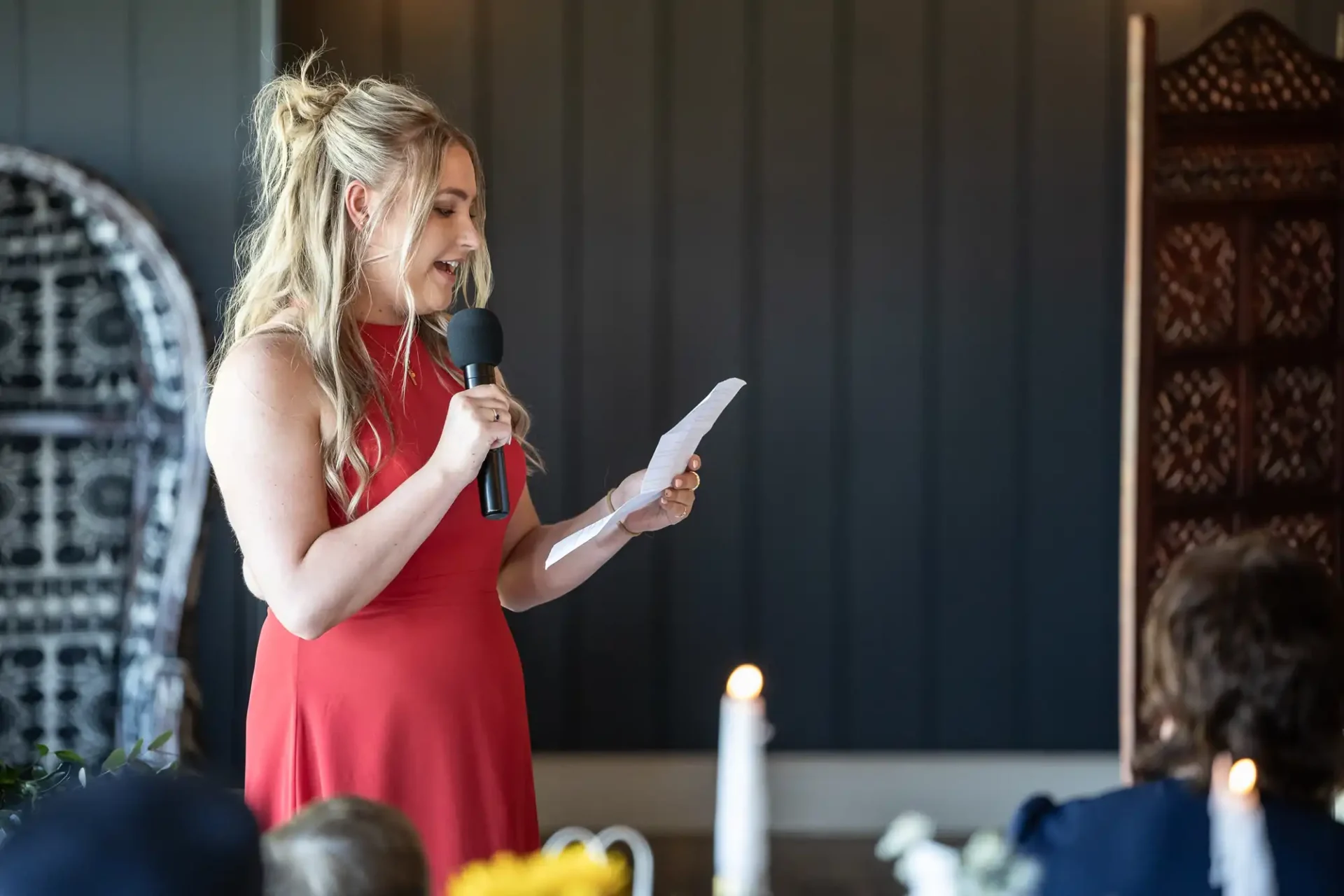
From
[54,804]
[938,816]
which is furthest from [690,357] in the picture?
[54,804]

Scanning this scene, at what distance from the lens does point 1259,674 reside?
1227 millimetres

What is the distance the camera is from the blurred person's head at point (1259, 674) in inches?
48.3

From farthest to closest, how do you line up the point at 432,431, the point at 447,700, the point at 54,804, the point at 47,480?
the point at 47,480
the point at 432,431
the point at 447,700
the point at 54,804

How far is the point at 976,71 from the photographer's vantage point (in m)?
3.47

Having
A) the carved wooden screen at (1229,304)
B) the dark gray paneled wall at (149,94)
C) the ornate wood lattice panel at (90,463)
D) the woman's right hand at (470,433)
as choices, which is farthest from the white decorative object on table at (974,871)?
the dark gray paneled wall at (149,94)

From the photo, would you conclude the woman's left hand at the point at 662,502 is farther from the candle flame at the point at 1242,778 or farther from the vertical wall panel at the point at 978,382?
the vertical wall panel at the point at 978,382

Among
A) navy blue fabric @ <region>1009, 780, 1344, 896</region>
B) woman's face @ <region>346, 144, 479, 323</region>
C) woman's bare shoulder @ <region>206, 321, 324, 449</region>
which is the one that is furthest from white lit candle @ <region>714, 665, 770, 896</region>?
woman's face @ <region>346, 144, 479, 323</region>

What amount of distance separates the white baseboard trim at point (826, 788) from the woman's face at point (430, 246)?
2.07 metres

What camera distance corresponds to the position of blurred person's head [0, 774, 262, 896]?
61 cm

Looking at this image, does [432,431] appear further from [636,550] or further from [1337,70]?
[1337,70]

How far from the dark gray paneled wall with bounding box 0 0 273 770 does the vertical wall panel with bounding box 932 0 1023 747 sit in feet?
5.82

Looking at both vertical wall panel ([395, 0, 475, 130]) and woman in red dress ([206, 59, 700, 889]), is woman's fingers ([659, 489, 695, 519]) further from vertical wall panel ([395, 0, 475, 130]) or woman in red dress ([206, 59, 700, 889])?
vertical wall panel ([395, 0, 475, 130])

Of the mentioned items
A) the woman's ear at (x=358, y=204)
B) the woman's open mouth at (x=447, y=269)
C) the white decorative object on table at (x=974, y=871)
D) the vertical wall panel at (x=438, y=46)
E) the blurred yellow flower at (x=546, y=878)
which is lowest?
the white decorative object on table at (x=974, y=871)

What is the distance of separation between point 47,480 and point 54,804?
2.59 metres
